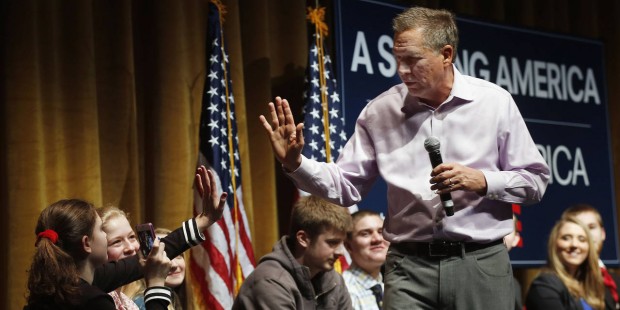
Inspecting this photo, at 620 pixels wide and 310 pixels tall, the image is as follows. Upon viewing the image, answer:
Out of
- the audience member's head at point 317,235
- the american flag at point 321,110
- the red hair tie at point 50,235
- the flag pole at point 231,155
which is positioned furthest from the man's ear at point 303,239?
the red hair tie at point 50,235

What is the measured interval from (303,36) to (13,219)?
7.21 feet

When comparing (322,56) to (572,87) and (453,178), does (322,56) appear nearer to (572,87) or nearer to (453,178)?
(572,87)

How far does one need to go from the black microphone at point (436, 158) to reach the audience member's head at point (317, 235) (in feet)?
5.19

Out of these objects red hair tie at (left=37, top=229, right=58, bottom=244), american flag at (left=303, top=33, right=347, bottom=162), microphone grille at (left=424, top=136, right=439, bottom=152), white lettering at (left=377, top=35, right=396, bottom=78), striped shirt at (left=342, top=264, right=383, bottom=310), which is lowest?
striped shirt at (left=342, top=264, right=383, bottom=310)

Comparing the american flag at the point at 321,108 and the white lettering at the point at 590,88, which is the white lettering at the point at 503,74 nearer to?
the white lettering at the point at 590,88

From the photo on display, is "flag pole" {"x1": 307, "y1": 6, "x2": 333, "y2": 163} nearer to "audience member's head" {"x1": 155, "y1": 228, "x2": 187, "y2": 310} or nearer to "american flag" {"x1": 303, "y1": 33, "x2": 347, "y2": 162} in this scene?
"american flag" {"x1": 303, "y1": 33, "x2": 347, "y2": 162}

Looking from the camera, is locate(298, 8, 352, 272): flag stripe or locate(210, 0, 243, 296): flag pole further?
locate(298, 8, 352, 272): flag stripe

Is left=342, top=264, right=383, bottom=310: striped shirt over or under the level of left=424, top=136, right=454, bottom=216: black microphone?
under

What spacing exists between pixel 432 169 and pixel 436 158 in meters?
0.04

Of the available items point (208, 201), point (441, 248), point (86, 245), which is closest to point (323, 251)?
point (208, 201)

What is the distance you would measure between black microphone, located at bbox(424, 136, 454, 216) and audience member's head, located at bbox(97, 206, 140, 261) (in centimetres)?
158

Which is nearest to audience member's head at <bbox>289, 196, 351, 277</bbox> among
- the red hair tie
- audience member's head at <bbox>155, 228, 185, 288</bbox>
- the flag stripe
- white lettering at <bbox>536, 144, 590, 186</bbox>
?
audience member's head at <bbox>155, 228, 185, 288</bbox>

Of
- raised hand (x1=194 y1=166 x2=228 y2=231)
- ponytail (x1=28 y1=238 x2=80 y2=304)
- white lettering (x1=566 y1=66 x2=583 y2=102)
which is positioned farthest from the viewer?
white lettering (x1=566 y1=66 x2=583 y2=102)

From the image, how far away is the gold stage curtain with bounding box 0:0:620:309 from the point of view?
4.48 m
